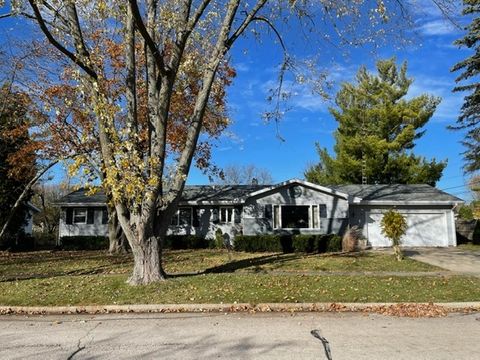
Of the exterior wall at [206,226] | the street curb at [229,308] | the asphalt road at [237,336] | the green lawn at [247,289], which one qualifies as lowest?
the asphalt road at [237,336]

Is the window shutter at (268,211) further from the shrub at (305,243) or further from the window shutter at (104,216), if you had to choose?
the window shutter at (104,216)

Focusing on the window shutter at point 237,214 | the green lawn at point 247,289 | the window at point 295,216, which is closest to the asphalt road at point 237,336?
the green lawn at point 247,289

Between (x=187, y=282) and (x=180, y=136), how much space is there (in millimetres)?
11884

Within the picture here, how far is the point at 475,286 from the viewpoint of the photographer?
1122 cm

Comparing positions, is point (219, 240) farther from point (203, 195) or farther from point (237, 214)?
point (203, 195)

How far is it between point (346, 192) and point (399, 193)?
3.19m

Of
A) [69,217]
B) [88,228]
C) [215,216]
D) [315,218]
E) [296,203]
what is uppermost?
[296,203]

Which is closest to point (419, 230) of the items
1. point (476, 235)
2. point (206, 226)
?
point (476, 235)

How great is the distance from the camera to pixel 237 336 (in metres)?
6.83

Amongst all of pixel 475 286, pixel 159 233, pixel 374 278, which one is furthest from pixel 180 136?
pixel 475 286

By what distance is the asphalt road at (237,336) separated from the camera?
19.2 ft

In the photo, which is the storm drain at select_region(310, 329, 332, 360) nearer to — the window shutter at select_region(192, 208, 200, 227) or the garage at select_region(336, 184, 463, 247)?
the garage at select_region(336, 184, 463, 247)

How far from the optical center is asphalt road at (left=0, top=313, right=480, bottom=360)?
5.85 meters

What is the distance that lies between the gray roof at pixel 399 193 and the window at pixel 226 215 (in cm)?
736
